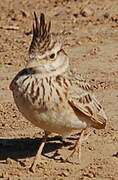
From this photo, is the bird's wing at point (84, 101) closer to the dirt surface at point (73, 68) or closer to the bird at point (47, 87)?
the bird at point (47, 87)

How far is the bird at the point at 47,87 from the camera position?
7.85m

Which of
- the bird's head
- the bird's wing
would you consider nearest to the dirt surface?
the bird's head

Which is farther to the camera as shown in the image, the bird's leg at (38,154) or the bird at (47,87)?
the bird's leg at (38,154)

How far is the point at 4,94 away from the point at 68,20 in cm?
419

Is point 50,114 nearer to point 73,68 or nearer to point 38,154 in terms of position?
point 38,154

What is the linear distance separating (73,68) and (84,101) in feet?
11.8

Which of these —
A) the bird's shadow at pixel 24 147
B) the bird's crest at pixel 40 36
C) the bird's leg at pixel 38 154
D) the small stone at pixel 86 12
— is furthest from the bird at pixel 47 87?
the small stone at pixel 86 12

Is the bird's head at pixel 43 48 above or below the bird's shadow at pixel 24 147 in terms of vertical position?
above

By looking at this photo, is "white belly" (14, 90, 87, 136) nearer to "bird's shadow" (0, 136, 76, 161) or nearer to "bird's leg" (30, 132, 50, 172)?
"bird's leg" (30, 132, 50, 172)

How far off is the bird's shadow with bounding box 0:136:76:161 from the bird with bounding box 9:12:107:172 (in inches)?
32.7

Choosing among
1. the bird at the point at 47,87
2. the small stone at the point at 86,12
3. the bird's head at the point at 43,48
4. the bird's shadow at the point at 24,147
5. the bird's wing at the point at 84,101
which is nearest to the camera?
the bird's head at the point at 43,48

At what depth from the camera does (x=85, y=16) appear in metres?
14.7

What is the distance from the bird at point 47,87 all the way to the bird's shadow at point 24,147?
0.83 meters

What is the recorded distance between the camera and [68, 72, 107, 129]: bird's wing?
8.20m
